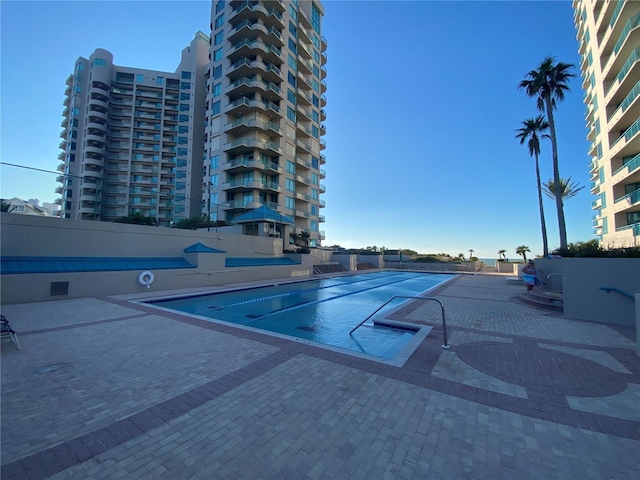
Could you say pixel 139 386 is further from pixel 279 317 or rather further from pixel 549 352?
pixel 549 352

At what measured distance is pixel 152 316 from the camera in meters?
8.04

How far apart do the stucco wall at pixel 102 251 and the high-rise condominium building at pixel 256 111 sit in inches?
478

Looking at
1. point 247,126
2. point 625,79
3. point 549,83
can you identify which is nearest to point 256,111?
point 247,126

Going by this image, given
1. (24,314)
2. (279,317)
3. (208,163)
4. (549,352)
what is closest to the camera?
(549,352)

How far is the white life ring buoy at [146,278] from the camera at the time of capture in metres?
12.9

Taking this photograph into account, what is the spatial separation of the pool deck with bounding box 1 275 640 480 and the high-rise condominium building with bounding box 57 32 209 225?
1984 inches

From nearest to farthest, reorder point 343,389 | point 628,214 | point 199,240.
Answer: point 343,389
point 199,240
point 628,214

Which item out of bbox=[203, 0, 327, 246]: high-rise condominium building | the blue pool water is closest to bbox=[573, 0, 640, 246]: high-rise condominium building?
the blue pool water

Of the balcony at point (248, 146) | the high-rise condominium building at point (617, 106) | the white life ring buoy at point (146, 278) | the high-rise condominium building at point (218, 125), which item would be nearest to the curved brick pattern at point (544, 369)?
the white life ring buoy at point (146, 278)

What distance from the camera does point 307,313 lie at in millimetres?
10516

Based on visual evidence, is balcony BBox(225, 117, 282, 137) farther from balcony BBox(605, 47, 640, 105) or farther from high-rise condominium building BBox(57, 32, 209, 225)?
balcony BBox(605, 47, 640, 105)

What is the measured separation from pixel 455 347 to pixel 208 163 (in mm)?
35493

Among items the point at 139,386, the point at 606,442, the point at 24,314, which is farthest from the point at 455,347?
the point at 24,314

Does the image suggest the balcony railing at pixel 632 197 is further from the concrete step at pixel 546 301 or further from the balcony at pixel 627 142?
the concrete step at pixel 546 301
